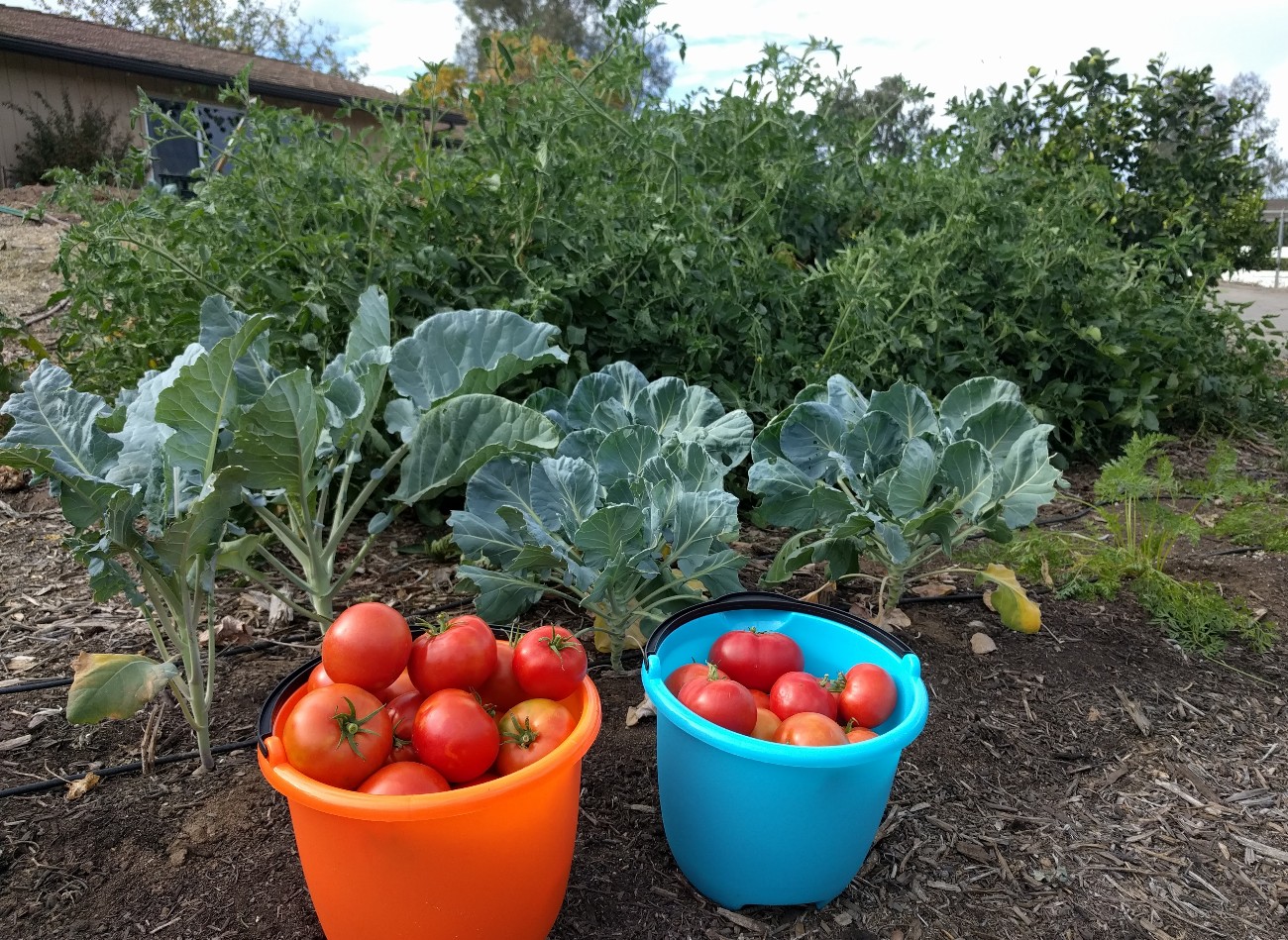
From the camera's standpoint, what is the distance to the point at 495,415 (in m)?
2.16

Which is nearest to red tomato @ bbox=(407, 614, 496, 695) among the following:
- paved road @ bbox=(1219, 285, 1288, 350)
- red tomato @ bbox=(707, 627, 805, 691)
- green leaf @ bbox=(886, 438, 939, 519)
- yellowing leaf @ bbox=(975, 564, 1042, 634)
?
red tomato @ bbox=(707, 627, 805, 691)

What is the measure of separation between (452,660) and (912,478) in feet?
3.90

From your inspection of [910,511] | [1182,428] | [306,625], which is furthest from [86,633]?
[1182,428]

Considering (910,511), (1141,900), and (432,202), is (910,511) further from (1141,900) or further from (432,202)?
(432,202)

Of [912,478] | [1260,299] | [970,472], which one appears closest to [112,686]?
[912,478]

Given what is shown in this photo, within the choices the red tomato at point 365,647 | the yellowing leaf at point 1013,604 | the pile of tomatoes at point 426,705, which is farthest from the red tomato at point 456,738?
the yellowing leaf at point 1013,604

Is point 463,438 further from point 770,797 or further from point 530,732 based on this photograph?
point 770,797

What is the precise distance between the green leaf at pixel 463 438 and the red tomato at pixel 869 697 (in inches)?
35.4

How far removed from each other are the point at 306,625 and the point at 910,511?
5.51ft

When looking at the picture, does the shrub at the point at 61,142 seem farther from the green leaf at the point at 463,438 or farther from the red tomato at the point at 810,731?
the red tomato at the point at 810,731

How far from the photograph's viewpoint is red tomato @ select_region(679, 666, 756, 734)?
151 cm

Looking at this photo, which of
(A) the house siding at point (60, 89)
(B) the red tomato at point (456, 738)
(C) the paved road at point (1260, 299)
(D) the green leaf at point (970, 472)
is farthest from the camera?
(A) the house siding at point (60, 89)

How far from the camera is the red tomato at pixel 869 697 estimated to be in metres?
1.60

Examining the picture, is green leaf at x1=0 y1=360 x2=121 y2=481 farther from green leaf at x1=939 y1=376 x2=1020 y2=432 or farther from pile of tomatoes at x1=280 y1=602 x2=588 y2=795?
green leaf at x1=939 y1=376 x2=1020 y2=432
